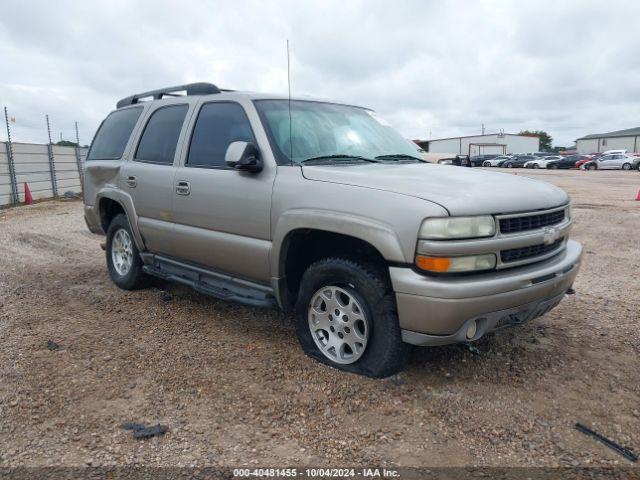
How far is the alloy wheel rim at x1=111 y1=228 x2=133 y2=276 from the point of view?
5375mm

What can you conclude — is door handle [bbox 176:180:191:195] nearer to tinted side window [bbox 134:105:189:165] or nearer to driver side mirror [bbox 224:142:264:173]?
tinted side window [bbox 134:105:189:165]

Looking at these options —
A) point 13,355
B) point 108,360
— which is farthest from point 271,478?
point 13,355

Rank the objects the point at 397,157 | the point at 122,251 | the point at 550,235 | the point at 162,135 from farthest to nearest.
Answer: the point at 122,251 → the point at 162,135 → the point at 397,157 → the point at 550,235

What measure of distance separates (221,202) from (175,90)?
65.3 inches

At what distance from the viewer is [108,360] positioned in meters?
3.72

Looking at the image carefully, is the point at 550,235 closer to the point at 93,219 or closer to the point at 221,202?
the point at 221,202

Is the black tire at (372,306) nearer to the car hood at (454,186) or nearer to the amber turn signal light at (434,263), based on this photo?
the amber turn signal light at (434,263)

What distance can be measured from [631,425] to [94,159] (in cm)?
549

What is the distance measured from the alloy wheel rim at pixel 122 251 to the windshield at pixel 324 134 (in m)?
2.26

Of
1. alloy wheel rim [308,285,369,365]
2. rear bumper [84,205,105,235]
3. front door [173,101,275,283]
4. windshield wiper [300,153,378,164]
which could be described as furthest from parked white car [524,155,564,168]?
alloy wheel rim [308,285,369,365]

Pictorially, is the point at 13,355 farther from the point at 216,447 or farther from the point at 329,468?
the point at 329,468

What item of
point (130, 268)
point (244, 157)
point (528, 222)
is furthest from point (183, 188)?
point (528, 222)

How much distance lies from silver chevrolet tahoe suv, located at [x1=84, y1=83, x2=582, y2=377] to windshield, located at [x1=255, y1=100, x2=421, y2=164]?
0.5 inches

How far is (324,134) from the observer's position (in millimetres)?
4023
